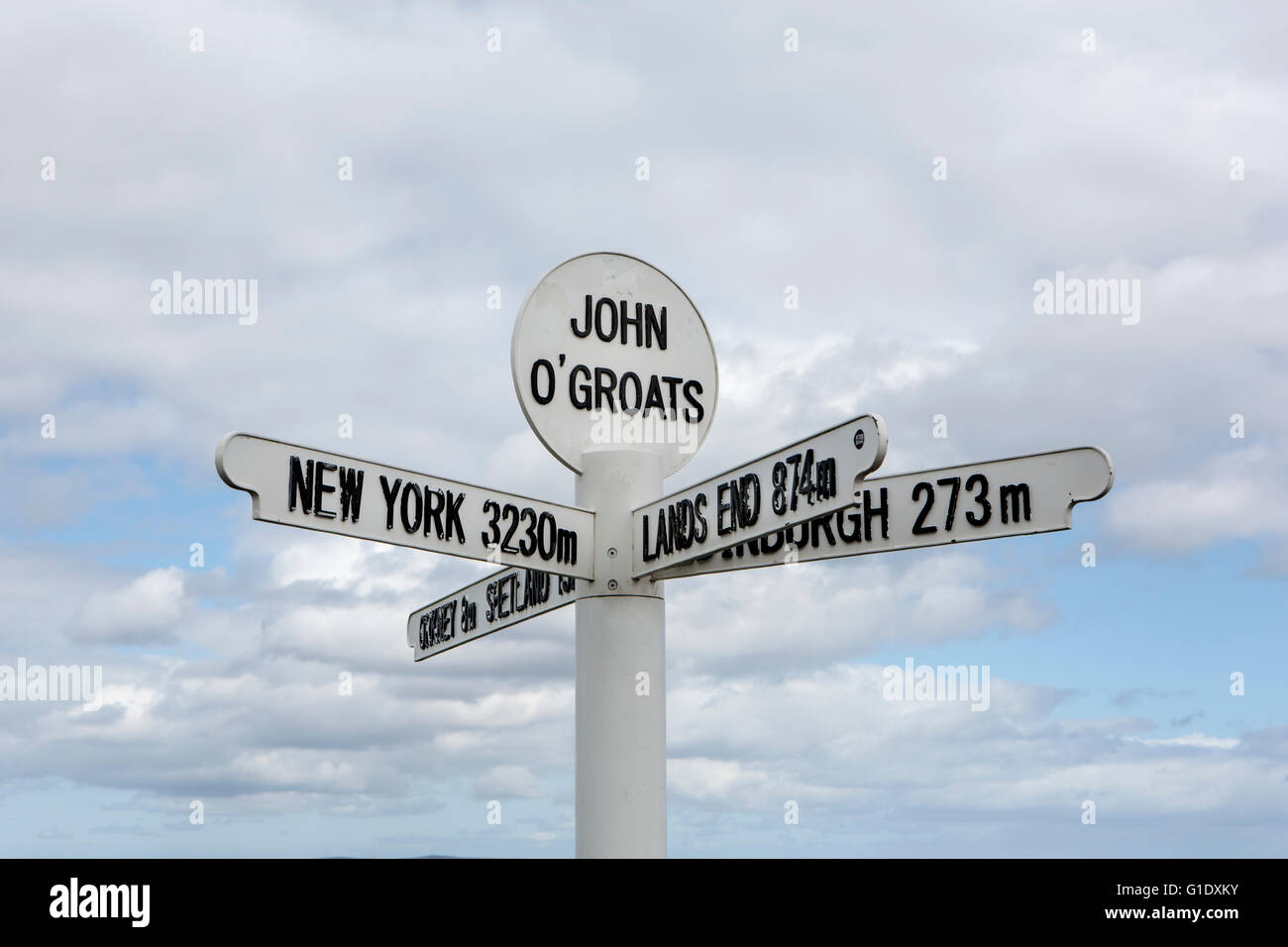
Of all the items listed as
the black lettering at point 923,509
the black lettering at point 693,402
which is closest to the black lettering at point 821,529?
the black lettering at point 923,509

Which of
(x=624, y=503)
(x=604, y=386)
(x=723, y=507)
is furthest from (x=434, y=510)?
(x=604, y=386)

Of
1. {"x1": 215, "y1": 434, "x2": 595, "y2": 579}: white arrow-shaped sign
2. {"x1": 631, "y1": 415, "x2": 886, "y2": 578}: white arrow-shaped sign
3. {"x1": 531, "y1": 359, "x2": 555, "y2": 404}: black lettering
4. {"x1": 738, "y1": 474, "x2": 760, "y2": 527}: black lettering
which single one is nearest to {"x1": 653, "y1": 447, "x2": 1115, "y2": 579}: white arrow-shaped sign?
{"x1": 631, "y1": 415, "x2": 886, "y2": 578}: white arrow-shaped sign

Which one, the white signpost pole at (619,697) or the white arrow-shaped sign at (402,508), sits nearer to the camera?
the white arrow-shaped sign at (402,508)

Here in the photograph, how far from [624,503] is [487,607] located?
121cm

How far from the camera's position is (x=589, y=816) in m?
6.58

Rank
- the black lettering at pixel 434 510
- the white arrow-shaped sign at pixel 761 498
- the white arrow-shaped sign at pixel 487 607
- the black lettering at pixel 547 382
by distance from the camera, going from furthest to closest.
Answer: the white arrow-shaped sign at pixel 487 607
the black lettering at pixel 547 382
the black lettering at pixel 434 510
the white arrow-shaped sign at pixel 761 498

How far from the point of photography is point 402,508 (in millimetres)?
5910

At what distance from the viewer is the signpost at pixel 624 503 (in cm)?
557

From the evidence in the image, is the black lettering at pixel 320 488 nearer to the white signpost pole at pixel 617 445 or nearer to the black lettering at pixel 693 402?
the white signpost pole at pixel 617 445

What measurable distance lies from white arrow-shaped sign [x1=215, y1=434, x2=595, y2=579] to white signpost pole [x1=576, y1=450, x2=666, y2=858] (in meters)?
0.14

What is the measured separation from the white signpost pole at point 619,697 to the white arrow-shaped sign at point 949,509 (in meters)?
0.50

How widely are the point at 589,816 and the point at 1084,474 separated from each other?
2.75 m
